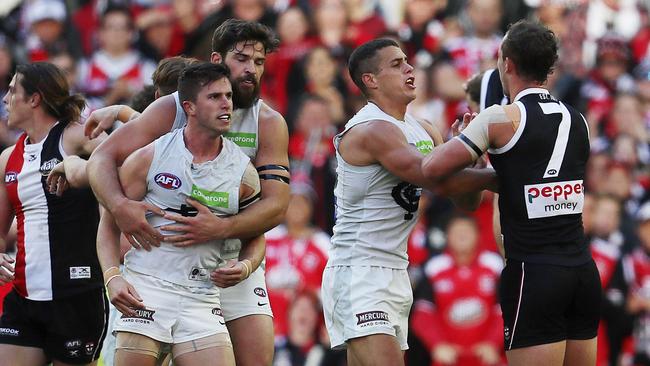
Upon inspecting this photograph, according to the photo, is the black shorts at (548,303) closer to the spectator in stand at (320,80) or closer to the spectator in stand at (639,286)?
the spectator in stand at (639,286)

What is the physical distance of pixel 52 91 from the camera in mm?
8188

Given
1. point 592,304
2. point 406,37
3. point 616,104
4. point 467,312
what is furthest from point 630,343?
point 592,304

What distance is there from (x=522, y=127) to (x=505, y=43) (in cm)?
55

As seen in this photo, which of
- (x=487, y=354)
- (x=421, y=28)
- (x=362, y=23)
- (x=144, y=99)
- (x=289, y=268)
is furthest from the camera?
(x=362, y=23)

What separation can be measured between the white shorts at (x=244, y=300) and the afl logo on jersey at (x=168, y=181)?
89 cm

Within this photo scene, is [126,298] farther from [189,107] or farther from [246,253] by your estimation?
[189,107]

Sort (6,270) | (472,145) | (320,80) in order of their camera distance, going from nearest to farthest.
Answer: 1. (472,145)
2. (6,270)
3. (320,80)

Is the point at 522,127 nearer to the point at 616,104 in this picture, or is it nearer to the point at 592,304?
the point at 592,304

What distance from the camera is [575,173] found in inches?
269

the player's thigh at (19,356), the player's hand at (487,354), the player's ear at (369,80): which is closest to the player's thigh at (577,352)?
the player's ear at (369,80)

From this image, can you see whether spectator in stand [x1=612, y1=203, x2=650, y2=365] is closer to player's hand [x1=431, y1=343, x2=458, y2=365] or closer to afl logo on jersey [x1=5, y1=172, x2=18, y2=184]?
player's hand [x1=431, y1=343, x2=458, y2=365]

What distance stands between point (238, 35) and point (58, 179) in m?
1.44

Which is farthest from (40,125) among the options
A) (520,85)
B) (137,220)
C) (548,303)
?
(548,303)

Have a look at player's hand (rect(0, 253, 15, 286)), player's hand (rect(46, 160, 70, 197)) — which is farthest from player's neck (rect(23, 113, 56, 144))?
player's hand (rect(0, 253, 15, 286))
